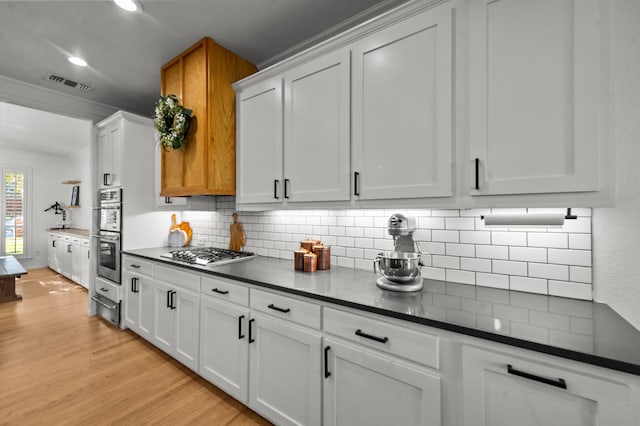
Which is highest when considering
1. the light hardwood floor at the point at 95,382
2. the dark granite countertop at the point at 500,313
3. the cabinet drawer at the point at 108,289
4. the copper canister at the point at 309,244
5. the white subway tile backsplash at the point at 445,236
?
the white subway tile backsplash at the point at 445,236

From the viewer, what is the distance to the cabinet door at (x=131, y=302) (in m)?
2.85

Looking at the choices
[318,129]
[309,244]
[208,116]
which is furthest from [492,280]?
[208,116]

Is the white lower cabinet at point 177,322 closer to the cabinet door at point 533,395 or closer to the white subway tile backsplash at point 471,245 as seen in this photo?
the white subway tile backsplash at point 471,245

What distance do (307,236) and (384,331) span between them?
121cm

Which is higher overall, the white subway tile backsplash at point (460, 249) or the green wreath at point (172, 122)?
the green wreath at point (172, 122)

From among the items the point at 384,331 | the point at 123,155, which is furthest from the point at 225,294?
the point at 123,155

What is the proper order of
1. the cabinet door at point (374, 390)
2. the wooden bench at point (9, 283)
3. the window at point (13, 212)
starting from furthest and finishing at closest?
A: 1. the window at point (13, 212)
2. the wooden bench at point (9, 283)
3. the cabinet door at point (374, 390)

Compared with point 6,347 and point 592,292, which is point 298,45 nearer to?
point 592,292

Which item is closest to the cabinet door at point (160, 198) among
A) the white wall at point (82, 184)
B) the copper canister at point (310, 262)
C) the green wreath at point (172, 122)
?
the green wreath at point (172, 122)

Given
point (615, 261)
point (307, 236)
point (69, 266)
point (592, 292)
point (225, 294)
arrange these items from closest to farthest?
point (615, 261) → point (592, 292) → point (225, 294) → point (307, 236) → point (69, 266)

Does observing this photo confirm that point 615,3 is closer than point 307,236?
Yes

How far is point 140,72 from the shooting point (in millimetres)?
2842

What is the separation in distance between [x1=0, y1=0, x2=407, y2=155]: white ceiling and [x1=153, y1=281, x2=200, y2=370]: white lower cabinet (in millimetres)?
2027

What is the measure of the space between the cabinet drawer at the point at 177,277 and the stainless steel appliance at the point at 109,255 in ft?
2.82
